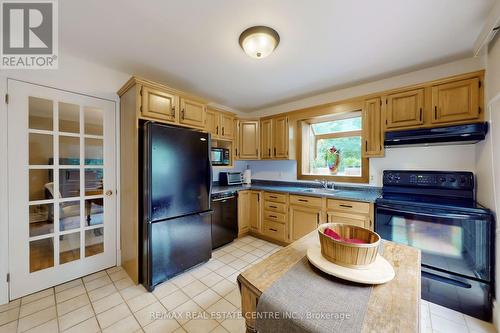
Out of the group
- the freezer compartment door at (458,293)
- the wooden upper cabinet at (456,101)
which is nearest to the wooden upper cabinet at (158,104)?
the wooden upper cabinet at (456,101)

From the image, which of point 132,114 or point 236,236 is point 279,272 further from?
point 236,236

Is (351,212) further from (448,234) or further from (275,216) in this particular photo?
(275,216)

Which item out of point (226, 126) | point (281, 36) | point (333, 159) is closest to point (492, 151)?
point (333, 159)

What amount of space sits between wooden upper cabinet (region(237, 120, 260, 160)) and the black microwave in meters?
0.32

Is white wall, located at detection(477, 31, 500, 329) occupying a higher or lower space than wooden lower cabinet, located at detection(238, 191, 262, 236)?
higher

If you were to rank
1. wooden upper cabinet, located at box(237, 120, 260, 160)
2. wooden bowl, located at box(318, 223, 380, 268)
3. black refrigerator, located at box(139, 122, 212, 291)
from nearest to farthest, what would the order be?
wooden bowl, located at box(318, 223, 380, 268), black refrigerator, located at box(139, 122, 212, 291), wooden upper cabinet, located at box(237, 120, 260, 160)

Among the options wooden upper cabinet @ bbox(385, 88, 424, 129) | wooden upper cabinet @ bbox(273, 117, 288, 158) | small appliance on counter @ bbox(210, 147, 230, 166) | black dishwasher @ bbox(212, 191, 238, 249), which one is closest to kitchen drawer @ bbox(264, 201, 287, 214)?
black dishwasher @ bbox(212, 191, 238, 249)

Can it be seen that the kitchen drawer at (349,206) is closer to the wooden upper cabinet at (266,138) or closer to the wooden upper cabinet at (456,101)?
the wooden upper cabinet at (456,101)

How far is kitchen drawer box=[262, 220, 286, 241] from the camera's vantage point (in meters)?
3.02

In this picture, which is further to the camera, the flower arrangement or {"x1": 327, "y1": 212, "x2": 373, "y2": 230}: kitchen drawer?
the flower arrangement

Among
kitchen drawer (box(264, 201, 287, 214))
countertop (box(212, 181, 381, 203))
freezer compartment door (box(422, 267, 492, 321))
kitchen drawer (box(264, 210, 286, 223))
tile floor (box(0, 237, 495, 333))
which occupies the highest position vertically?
countertop (box(212, 181, 381, 203))

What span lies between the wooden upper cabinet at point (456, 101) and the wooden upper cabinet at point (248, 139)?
7.90 ft

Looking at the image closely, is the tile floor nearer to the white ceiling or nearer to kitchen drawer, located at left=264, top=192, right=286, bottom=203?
kitchen drawer, located at left=264, top=192, right=286, bottom=203

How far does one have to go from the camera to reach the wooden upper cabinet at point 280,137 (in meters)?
3.27
